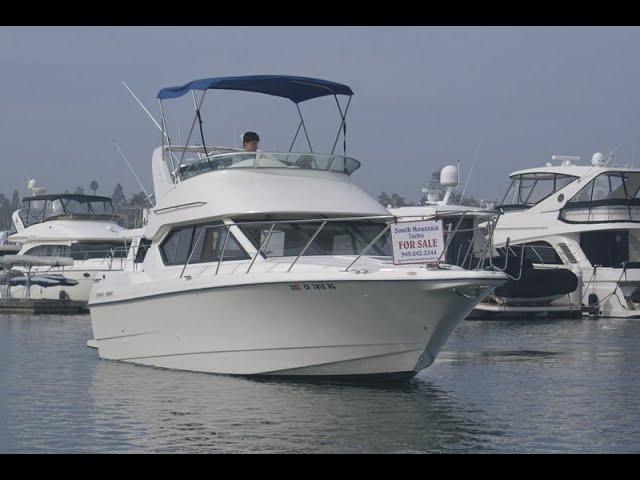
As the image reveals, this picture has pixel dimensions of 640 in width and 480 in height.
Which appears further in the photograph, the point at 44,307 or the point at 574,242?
the point at 574,242

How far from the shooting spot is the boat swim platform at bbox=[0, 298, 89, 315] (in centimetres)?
3881

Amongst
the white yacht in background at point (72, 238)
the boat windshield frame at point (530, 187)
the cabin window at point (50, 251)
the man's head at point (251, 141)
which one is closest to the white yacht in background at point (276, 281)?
the man's head at point (251, 141)

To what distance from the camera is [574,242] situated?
132ft

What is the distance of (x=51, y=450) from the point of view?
39.9 ft

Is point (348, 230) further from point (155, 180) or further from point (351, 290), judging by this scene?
point (155, 180)

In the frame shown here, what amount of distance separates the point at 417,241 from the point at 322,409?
2.71m

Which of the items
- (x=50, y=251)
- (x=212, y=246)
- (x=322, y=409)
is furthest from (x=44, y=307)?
(x=322, y=409)

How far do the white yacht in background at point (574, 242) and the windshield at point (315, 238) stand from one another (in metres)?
19.8

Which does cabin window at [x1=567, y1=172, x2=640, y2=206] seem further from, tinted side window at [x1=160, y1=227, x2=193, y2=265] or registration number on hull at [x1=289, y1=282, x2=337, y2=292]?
registration number on hull at [x1=289, y1=282, x2=337, y2=292]

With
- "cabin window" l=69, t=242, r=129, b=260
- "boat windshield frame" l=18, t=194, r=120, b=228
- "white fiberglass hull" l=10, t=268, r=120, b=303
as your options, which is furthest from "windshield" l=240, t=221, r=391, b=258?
"boat windshield frame" l=18, t=194, r=120, b=228

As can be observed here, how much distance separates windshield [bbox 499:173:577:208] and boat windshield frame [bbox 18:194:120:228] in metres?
17.0

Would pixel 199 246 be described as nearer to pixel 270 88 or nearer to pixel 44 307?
pixel 270 88

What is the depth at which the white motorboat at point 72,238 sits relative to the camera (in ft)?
139

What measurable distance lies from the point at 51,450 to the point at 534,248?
31.2 meters
